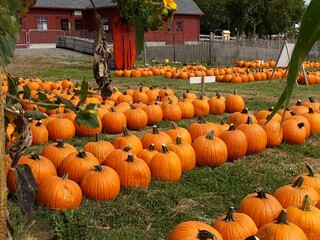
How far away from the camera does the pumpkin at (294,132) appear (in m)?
6.01

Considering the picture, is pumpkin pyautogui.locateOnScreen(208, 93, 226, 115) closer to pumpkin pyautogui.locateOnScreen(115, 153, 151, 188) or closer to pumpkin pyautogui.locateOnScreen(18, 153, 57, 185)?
pumpkin pyautogui.locateOnScreen(115, 153, 151, 188)

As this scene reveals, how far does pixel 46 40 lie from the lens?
118ft

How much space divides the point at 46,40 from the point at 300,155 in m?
33.2

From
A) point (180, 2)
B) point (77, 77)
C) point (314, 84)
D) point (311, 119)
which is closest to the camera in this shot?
point (311, 119)

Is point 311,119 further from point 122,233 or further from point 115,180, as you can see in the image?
point 122,233

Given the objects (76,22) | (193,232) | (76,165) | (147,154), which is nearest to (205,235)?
(193,232)

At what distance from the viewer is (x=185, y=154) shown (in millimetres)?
4832

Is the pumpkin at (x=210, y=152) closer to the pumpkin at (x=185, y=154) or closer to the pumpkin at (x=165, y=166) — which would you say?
the pumpkin at (x=185, y=154)

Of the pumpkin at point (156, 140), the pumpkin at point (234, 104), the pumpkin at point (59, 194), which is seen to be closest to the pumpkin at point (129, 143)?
the pumpkin at point (156, 140)

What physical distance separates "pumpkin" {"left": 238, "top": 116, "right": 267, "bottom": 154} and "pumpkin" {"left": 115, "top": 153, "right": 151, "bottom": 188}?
184cm

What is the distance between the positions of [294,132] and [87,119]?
5.44 meters

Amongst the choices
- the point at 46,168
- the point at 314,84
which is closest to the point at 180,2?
the point at 314,84

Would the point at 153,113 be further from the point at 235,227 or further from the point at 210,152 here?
the point at 235,227

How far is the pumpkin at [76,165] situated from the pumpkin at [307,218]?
2.18 metres
